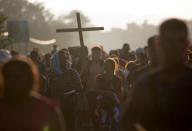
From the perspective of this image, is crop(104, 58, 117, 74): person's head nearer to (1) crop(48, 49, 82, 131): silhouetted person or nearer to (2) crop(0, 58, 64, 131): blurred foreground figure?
(1) crop(48, 49, 82, 131): silhouetted person

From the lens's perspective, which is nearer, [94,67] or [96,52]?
[96,52]

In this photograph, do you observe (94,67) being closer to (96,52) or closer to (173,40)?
(96,52)

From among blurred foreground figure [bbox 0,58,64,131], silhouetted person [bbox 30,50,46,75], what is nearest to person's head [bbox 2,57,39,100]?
blurred foreground figure [bbox 0,58,64,131]

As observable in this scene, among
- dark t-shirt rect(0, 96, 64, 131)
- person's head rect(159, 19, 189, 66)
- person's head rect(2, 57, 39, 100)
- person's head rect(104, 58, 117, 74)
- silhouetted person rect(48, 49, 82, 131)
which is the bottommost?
silhouetted person rect(48, 49, 82, 131)

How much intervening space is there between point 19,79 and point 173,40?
124 cm

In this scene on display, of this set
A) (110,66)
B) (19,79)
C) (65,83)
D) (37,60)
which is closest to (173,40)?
(19,79)

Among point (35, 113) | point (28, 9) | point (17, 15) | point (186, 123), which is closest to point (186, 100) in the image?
point (186, 123)

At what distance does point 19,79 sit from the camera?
777 centimetres

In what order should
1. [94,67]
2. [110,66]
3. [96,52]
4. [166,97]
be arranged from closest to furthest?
[166,97], [110,66], [96,52], [94,67]

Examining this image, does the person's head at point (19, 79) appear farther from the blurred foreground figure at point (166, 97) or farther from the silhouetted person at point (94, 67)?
the silhouetted person at point (94, 67)

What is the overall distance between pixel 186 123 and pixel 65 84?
9.27 meters

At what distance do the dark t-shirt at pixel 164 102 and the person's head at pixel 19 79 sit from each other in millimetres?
782

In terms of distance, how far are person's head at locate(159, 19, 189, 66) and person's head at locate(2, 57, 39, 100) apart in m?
1.03

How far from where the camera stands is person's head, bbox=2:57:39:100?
305 inches
